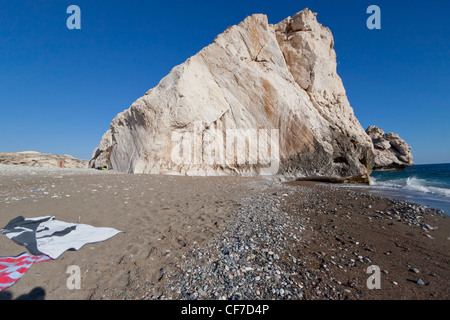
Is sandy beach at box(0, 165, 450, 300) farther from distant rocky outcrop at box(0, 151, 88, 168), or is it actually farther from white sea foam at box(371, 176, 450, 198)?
distant rocky outcrop at box(0, 151, 88, 168)

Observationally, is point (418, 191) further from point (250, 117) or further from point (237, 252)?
point (237, 252)

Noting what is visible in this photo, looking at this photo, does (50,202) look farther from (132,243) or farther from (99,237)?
(132,243)

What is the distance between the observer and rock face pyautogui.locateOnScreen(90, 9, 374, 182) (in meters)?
12.9

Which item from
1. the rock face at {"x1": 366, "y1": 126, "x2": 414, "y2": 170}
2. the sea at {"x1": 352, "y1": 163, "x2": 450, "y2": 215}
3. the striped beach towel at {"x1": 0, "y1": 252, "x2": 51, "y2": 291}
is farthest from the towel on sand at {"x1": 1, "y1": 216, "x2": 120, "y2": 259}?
the rock face at {"x1": 366, "y1": 126, "x2": 414, "y2": 170}

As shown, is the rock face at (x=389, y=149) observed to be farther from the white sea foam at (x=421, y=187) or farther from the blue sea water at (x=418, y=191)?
the white sea foam at (x=421, y=187)

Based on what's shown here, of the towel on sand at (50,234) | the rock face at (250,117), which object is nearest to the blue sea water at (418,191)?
the rock face at (250,117)

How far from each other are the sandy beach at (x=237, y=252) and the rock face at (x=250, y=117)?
306 inches

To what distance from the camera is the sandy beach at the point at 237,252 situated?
91.1 inches

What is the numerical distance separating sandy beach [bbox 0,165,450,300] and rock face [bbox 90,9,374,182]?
777 centimetres

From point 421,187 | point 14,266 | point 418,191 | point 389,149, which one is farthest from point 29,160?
point 389,149

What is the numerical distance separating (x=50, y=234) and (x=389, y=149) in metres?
60.1

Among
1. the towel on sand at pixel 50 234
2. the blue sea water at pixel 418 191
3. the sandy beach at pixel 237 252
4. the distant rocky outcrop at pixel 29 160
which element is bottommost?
the blue sea water at pixel 418 191
